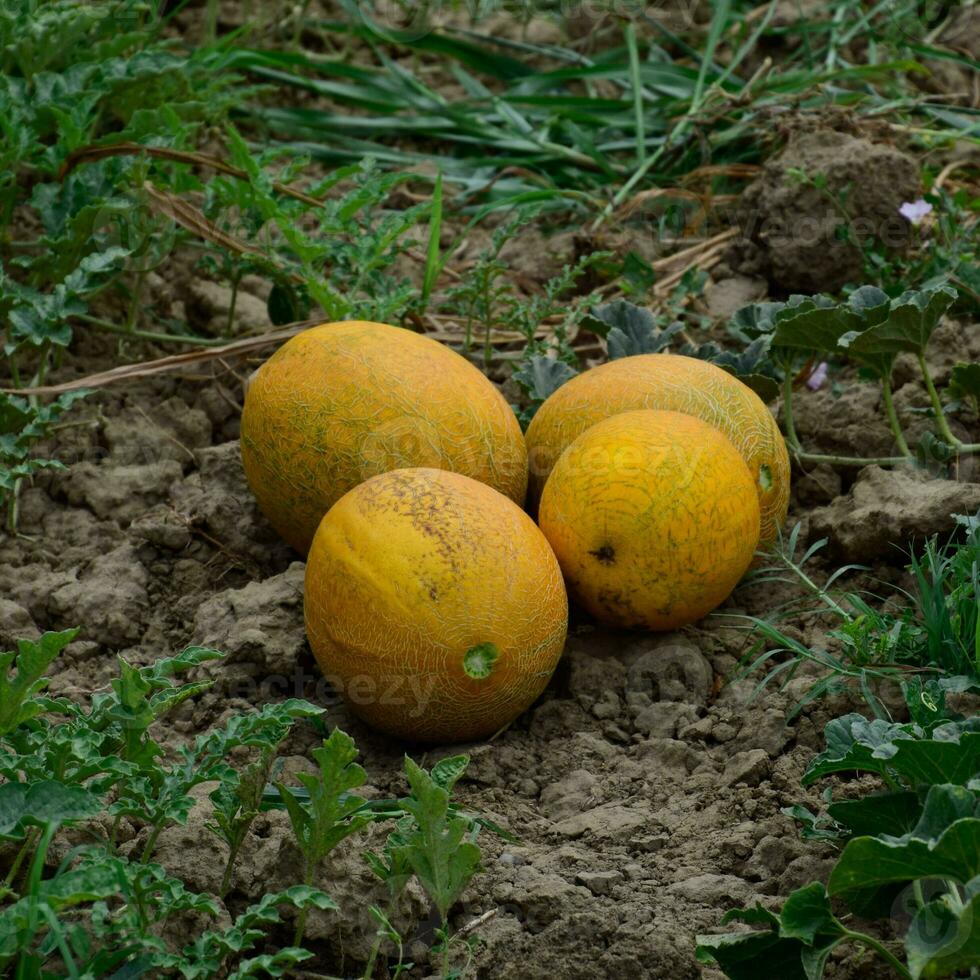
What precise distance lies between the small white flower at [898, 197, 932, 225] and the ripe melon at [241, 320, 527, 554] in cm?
180

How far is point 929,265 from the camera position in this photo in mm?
4492

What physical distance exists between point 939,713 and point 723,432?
983mm

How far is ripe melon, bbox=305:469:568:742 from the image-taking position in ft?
9.50

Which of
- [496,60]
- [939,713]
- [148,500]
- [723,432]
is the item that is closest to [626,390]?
[723,432]

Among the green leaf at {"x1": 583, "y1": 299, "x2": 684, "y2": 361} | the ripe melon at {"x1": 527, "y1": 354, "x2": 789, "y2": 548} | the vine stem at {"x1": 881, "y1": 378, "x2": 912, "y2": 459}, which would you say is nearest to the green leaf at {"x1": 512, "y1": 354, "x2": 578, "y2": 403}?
the green leaf at {"x1": 583, "y1": 299, "x2": 684, "y2": 361}

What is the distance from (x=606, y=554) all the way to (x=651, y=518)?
0.13m

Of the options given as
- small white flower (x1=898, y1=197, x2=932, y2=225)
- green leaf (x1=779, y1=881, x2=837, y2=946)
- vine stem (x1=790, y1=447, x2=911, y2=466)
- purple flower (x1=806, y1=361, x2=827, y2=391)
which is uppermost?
green leaf (x1=779, y1=881, x2=837, y2=946)

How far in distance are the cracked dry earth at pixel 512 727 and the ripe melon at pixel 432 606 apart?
0.46ft

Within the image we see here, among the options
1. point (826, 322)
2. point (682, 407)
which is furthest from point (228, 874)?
point (826, 322)

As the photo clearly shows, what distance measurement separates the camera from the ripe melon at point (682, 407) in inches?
133

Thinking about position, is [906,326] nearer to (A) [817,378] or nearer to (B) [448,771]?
(A) [817,378]

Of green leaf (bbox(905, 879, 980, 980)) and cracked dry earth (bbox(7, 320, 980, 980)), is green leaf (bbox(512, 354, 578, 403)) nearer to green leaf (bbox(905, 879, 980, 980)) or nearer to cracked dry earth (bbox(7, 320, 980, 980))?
cracked dry earth (bbox(7, 320, 980, 980))

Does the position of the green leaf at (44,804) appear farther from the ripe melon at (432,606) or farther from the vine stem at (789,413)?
the vine stem at (789,413)

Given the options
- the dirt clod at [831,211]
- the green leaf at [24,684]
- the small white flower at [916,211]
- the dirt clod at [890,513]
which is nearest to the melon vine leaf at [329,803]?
the green leaf at [24,684]
